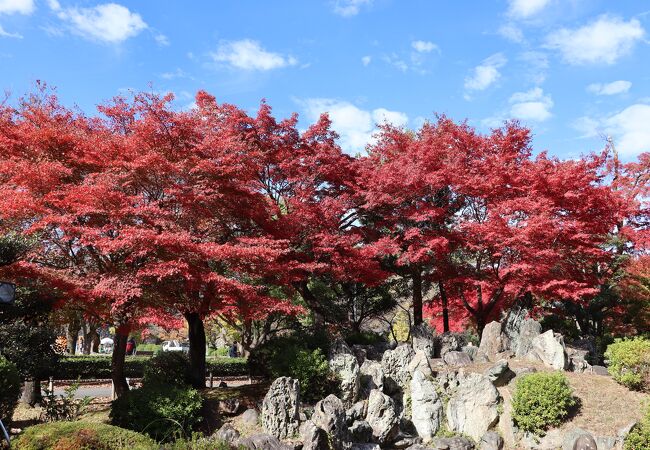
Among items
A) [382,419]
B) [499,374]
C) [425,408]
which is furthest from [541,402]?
[382,419]

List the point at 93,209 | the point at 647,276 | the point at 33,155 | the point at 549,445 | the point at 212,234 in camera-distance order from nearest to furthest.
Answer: the point at 93,209, the point at 549,445, the point at 33,155, the point at 212,234, the point at 647,276

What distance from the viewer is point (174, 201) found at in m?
11.7

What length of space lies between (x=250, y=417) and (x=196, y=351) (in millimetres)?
2992

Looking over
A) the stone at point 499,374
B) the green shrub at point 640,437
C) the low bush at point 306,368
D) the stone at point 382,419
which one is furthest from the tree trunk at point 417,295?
the green shrub at point 640,437

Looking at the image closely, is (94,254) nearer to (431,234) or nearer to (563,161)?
(431,234)

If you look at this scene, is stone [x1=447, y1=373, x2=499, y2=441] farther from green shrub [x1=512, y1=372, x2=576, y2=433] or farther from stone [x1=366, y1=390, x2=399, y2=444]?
stone [x1=366, y1=390, x2=399, y2=444]

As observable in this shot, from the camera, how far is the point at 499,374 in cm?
1288

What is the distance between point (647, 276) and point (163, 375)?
1519 centimetres

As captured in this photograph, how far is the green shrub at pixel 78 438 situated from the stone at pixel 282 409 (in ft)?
16.2

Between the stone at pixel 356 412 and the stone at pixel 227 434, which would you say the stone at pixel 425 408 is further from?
the stone at pixel 227 434

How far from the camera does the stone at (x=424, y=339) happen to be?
15291 mm

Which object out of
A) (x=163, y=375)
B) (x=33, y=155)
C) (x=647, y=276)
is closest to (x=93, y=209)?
(x=33, y=155)

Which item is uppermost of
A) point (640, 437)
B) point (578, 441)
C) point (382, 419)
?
point (382, 419)

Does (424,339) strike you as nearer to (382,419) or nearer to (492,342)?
(492,342)
